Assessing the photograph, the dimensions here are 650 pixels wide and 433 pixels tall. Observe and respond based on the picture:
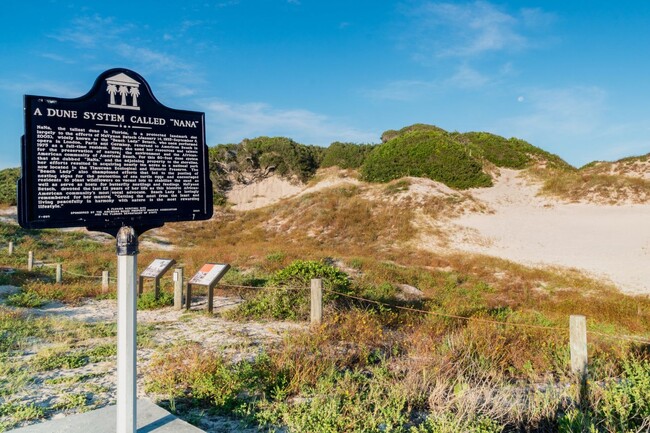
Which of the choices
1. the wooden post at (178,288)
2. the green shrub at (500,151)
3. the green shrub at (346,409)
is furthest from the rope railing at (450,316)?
the green shrub at (500,151)

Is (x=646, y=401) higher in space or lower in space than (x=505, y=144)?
lower

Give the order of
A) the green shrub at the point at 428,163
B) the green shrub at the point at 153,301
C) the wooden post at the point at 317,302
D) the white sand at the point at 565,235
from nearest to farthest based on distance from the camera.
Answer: the wooden post at the point at 317,302, the green shrub at the point at 153,301, the white sand at the point at 565,235, the green shrub at the point at 428,163

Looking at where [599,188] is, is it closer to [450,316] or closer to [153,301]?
[450,316]

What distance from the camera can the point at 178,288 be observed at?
11391 millimetres

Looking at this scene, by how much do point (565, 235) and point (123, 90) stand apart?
25.5 meters

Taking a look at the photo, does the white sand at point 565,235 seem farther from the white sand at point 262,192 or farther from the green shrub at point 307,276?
the white sand at point 262,192

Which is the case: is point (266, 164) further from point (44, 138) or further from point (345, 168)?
point (44, 138)

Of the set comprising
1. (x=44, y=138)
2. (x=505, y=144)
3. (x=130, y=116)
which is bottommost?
(x=44, y=138)

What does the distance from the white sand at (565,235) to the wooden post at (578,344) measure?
1249 cm

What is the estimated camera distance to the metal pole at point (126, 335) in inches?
160

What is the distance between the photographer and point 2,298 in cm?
1221

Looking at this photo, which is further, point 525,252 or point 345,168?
point 345,168

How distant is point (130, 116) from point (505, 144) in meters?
43.9

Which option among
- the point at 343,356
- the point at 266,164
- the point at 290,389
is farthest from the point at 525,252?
the point at 266,164
